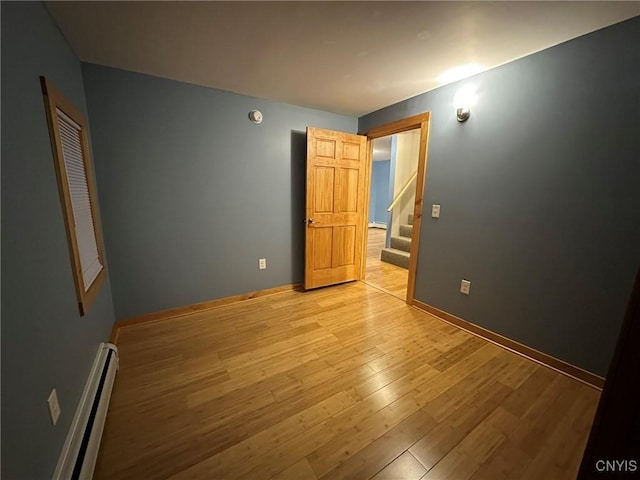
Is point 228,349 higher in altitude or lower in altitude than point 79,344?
lower

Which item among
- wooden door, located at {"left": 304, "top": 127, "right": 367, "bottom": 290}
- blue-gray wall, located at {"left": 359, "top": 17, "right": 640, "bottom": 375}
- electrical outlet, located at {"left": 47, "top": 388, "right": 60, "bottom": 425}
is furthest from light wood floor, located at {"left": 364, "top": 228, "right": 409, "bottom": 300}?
electrical outlet, located at {"left": 47, "top": 388, "right": 60, "bottom": 425}

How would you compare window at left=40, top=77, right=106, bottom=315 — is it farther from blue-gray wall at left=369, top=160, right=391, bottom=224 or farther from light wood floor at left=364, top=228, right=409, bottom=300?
blue-gray wall at left=369, top=160, right=391, bottom=224

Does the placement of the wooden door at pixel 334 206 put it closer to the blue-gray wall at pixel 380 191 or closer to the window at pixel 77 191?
the window at pixel 77 191

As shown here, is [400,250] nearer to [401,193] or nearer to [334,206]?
[401,193]

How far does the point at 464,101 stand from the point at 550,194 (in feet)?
3.50

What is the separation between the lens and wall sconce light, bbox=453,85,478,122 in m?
2.18

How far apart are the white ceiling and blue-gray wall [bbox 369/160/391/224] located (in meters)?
6.94

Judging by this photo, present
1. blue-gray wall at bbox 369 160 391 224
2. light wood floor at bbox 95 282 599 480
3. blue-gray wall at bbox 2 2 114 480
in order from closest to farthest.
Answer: blue-gray wall at bbox 2 2 114 480
light wood floor at bbox 95 282 599 480
blue-gray wall at bbox 369 160 391 224

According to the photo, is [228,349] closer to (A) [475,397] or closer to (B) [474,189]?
(A) [475,397]


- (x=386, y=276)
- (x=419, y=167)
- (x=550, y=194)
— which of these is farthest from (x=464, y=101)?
(x=386, y=276)

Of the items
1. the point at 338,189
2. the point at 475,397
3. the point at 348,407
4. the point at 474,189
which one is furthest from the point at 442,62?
the point at 348,407

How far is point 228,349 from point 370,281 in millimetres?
2171

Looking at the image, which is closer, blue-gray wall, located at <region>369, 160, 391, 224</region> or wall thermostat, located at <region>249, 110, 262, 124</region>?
wall thermostat, located at <region>249, 110, 262, 124</region>

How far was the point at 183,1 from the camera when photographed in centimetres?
131
